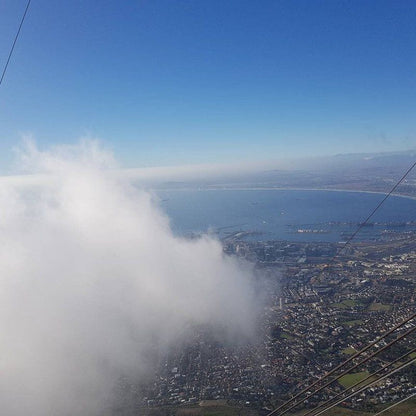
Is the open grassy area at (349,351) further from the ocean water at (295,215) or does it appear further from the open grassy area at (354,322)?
the ocean water at (295,215)

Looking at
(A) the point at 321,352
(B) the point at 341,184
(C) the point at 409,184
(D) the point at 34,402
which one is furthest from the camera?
(B) the point at 341,184

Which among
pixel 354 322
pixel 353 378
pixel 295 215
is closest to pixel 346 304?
pixel 354 322

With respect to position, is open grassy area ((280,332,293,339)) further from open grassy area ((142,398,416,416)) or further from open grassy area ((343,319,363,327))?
open grassy area ((142,398,416,416))

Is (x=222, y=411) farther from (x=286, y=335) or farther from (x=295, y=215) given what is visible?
(x=295, y=215)

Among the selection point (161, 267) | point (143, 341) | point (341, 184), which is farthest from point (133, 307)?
point (341, 184)

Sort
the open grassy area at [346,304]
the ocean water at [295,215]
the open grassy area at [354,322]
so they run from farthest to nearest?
the ocean water at [295,215] < the open grassy area at [346,304] < the open grassy area at [354,322]

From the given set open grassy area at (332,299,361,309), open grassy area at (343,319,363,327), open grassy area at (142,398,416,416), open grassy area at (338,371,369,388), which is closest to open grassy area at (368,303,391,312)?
open grassy area at (332,299,361,309)

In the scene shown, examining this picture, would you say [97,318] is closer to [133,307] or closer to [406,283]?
[133,307]

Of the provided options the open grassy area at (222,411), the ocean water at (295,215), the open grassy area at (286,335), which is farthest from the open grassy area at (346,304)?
the ocean water at (295,215)
